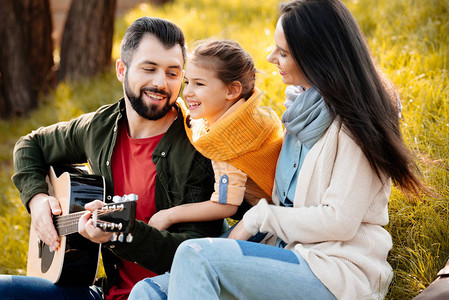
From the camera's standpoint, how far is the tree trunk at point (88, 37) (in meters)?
6.36

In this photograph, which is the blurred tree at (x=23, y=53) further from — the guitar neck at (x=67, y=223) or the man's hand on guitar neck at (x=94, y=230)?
the man's hand on guitar neck at (x=94, y=230)

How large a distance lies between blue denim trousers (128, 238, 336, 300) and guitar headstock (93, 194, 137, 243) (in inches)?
10.7

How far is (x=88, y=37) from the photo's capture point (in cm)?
644

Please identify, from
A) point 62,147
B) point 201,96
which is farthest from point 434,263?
point 62,147

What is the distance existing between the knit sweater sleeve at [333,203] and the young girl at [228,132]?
0.31m

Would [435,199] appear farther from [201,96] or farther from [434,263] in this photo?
[201,96]

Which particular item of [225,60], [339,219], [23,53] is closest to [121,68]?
[225,60]

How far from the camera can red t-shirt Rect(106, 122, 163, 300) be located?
289cm

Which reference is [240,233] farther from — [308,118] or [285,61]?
[285,61]

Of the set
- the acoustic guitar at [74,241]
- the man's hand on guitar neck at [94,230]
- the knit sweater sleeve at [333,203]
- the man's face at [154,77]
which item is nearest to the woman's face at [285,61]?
the knit sweater sleeve at [333,203]

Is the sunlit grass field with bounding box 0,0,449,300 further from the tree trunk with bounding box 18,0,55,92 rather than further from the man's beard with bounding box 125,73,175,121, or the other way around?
the man's beard with bounding box 125,73,175,121

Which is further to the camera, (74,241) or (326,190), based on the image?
(74,241)

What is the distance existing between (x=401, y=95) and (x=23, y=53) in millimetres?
A: 4856

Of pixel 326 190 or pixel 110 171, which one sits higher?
pixel 326 190
